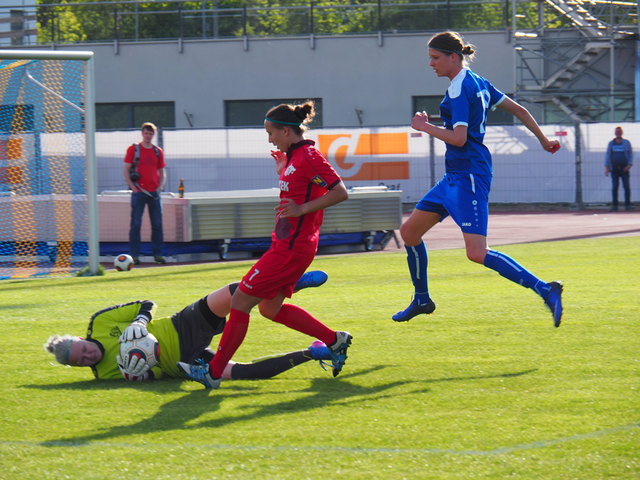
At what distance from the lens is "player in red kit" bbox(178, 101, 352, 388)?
5215mm

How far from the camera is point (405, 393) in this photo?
17.0 ft

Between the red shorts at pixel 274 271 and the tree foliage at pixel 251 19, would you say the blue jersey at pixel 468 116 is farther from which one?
the tree foliage at pixel 251 19

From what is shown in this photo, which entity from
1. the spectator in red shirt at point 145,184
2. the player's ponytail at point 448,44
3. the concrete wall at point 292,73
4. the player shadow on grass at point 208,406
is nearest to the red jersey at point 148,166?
the spectator in red shirt at point 145,184

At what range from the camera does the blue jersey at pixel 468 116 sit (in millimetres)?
6082

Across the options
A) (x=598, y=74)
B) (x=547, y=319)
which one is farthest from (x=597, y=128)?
(x=547, y=319)

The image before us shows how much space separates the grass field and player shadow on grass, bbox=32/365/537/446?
0.04 feet

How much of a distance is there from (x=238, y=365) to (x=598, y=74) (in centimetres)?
2898

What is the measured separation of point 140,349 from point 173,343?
8.3 inches

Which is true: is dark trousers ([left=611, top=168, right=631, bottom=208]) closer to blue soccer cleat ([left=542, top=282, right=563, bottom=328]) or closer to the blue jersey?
the blue jersey

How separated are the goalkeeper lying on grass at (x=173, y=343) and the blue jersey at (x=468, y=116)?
1.61 m

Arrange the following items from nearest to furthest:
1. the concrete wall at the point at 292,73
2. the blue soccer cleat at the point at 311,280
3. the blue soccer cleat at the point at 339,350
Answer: the blue soccer cleat at the point at 339,350 < the blue soccer cleat at the point at 311,280 < the concrete wall at the point at 292,73

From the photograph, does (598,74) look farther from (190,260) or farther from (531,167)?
(190,260)

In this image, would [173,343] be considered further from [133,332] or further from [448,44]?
[448,44]

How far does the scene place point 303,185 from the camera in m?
5.28
